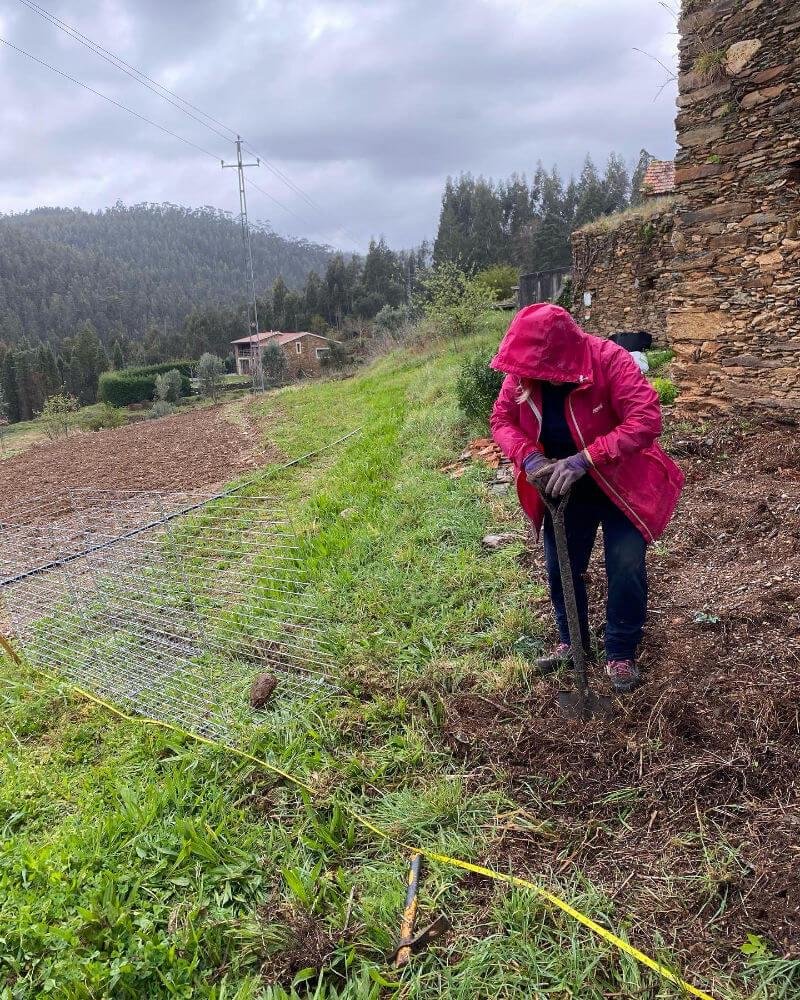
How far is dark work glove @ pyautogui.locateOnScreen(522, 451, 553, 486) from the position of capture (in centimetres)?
220

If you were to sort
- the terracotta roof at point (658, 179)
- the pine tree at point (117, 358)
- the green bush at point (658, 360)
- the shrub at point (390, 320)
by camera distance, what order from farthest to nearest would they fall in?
the pine tree at point (117, 358)
the shrub at point (390, 320)
the terracotta roof at point (658, 179)
the green bush at point (658, 360)

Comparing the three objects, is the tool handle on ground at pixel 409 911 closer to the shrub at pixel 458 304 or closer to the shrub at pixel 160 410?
the shrub at pixel 458 304

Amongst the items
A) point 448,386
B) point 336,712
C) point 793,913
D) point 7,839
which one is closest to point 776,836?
point 793,913

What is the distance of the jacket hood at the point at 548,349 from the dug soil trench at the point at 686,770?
4.17ft

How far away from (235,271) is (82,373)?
230 feet

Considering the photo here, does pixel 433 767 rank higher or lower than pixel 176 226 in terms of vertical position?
lower

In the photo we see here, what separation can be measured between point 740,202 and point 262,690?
16.5ft

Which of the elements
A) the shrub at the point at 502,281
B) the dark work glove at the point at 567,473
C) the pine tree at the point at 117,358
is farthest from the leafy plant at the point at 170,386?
the dark work glove at the point at 567,473

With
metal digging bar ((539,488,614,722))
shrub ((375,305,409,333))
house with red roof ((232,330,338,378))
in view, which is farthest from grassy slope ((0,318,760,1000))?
house with red roof ((232,330,338,378))

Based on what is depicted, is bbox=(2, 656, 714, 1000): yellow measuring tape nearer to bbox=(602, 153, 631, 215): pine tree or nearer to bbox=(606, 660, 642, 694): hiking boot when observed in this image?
bbox=(606, 660, 642, 694): hiking boot

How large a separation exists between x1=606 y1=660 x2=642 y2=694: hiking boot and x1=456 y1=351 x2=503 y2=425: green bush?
499 cm

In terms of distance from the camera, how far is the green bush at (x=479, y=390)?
7.14 meters

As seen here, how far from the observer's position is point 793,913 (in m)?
1.54

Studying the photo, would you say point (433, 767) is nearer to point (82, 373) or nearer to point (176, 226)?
point (82, 373)
